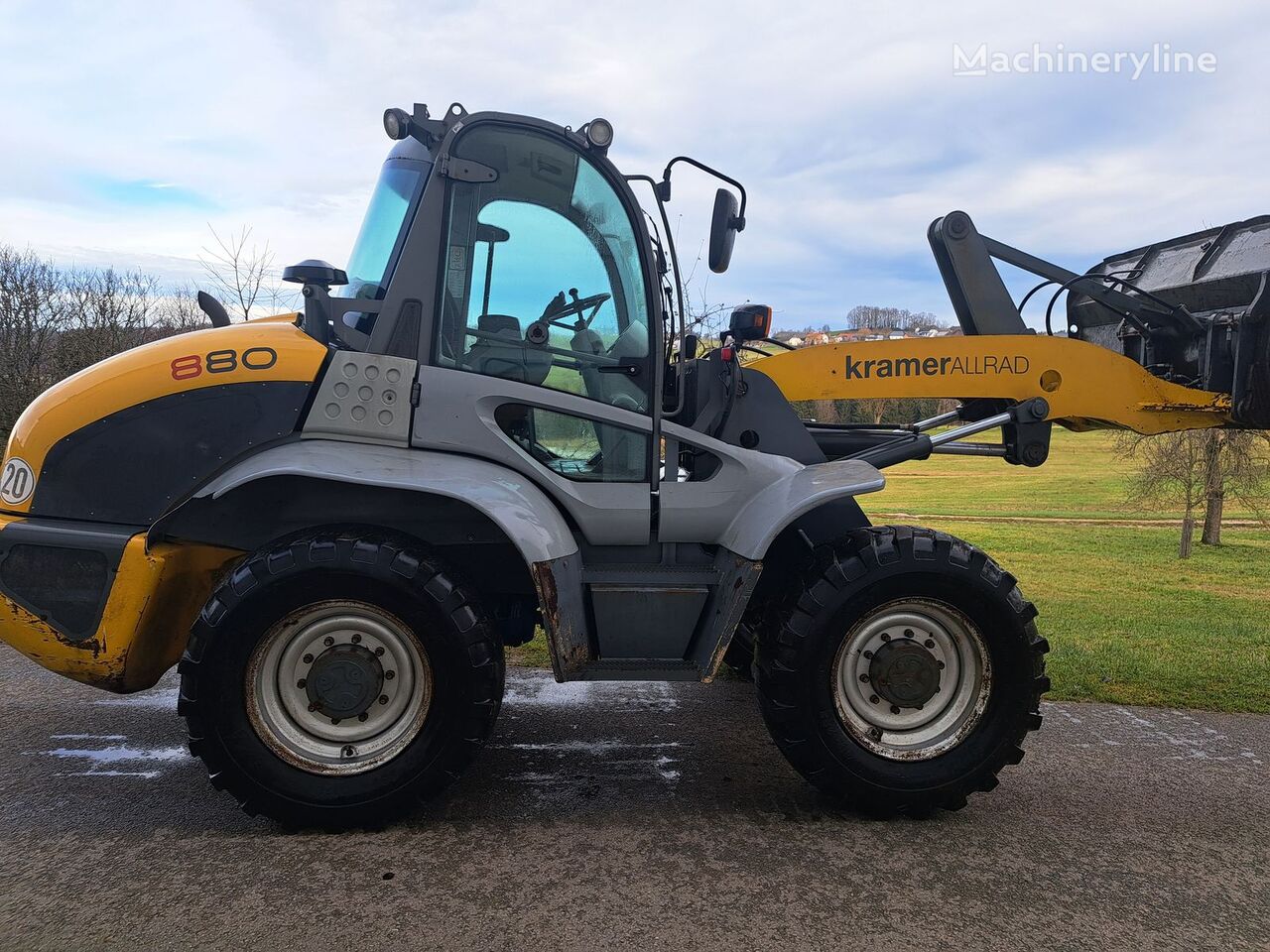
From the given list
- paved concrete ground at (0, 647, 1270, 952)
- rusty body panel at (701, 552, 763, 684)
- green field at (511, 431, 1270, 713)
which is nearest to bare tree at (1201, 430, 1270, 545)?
green field at (511, 431, 1270, 713)

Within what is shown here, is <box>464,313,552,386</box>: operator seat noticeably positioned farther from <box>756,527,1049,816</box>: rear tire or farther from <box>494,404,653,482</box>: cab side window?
<box>756,527,1049,816</box>: rear tire

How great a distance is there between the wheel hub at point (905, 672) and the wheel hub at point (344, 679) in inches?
82.7

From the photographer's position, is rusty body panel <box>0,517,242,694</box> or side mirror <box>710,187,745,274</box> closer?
rusty body panel <box>0,517,242,694</box>

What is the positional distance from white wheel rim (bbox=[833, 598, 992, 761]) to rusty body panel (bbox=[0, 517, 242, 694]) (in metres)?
2.84

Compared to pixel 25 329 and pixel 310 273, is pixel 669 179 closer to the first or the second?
pixel 310 273

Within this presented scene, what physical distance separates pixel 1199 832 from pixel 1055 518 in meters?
14.2

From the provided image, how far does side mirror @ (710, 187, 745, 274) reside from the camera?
4039 mm

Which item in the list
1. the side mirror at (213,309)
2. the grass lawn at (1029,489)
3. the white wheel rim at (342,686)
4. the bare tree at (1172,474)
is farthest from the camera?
the grass lawn at (1029,489)

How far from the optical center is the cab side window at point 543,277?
3.76 m

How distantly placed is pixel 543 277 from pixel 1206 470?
1225 cm

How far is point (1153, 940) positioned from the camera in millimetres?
2818

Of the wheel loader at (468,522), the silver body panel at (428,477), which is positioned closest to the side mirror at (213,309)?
the wheel loader at (468,522)

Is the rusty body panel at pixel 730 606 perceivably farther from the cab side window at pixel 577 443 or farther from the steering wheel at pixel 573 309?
the steering wheel at pixel 573 309

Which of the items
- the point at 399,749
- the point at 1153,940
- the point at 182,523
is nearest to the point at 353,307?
the point at 182,523
